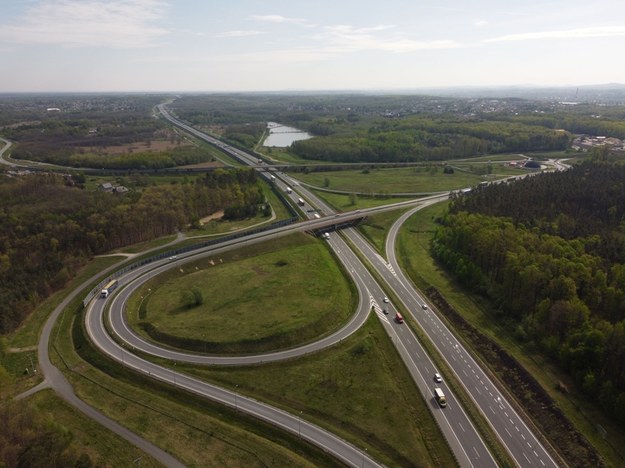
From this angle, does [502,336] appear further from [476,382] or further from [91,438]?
[91,438]

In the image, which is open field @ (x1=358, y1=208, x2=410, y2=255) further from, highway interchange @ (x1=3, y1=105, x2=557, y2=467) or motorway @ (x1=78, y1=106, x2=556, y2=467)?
motorway @ (x1=78, y1=106, x2=556, y2=467)

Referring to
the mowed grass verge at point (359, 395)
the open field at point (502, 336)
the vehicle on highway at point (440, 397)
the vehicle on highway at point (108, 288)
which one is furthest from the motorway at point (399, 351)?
the open field at point (502, 336)

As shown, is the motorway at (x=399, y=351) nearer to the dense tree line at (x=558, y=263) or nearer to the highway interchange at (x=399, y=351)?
the highway interchange at (x=399, y=351)

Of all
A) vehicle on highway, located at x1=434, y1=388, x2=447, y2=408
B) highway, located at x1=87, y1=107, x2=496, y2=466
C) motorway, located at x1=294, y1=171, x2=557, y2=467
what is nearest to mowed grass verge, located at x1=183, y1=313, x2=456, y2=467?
vehicle on highway, located at x1=434, y1=388, x2=447, y2=408

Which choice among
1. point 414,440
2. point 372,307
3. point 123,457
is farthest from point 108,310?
point 414,440

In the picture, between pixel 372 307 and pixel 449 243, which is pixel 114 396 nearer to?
pixel 372 307

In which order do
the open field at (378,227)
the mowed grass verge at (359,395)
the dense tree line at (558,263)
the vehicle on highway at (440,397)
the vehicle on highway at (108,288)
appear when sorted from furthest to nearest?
the open field at (378,227) → the vehicle on highway at (108,288) → the dense tree line at (558,263) → the vehicle on highway at (440,397) → the mowed grass verge at (359,395)
